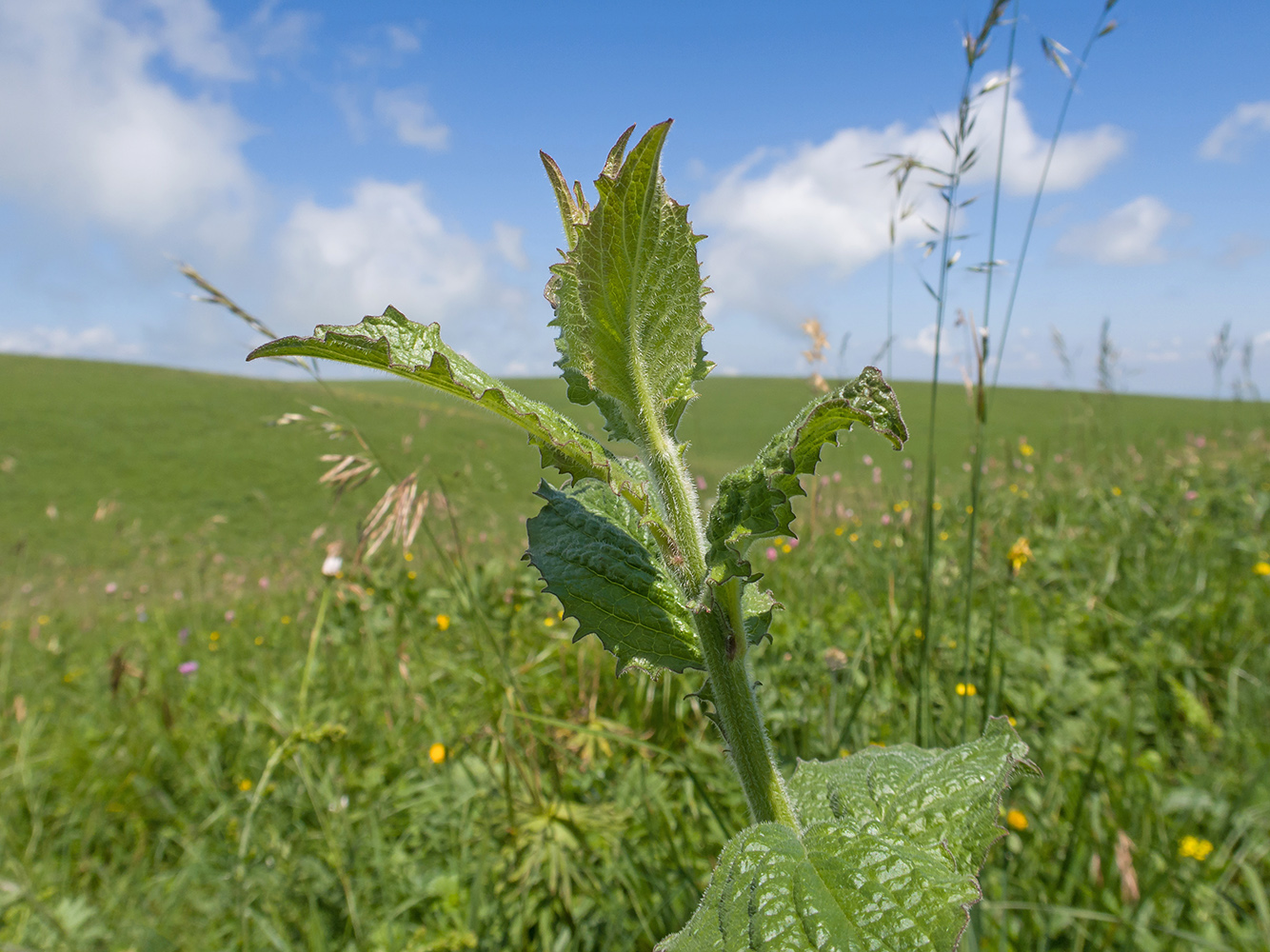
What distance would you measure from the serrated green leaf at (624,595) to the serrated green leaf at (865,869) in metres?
0.22

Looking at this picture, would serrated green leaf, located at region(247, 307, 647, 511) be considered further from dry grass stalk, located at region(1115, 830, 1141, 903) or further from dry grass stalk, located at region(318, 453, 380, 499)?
dry grass stalk, located at region(1115, 830, 1141, 903)

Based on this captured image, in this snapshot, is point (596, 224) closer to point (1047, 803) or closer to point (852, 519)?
point (1047, 803)

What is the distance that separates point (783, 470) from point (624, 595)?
273 millimetres

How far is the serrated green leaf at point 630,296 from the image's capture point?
75cm

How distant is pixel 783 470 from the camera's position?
0.72 m

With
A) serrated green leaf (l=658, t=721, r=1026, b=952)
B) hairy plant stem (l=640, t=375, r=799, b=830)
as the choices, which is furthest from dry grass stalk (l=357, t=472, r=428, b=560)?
serrated green leaf (l=658, t=721, r=1026, b=952)

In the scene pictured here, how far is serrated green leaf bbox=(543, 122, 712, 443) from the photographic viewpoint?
746mm

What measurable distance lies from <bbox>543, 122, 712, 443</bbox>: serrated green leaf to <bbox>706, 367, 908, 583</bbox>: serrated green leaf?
16cm

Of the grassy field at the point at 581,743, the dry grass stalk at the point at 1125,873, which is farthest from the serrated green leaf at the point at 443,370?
the dry grass stalk at the point at 1125,873

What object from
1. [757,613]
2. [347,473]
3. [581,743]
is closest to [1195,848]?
[581,743]

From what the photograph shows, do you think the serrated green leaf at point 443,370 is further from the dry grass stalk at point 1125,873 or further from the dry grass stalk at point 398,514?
the dry grass stalk at point 1125,873

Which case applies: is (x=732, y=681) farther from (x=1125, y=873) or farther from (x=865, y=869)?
(x=1125, y=873)

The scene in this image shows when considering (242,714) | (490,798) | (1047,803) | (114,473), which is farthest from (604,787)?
(114,473)

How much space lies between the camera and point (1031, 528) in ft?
16.5
